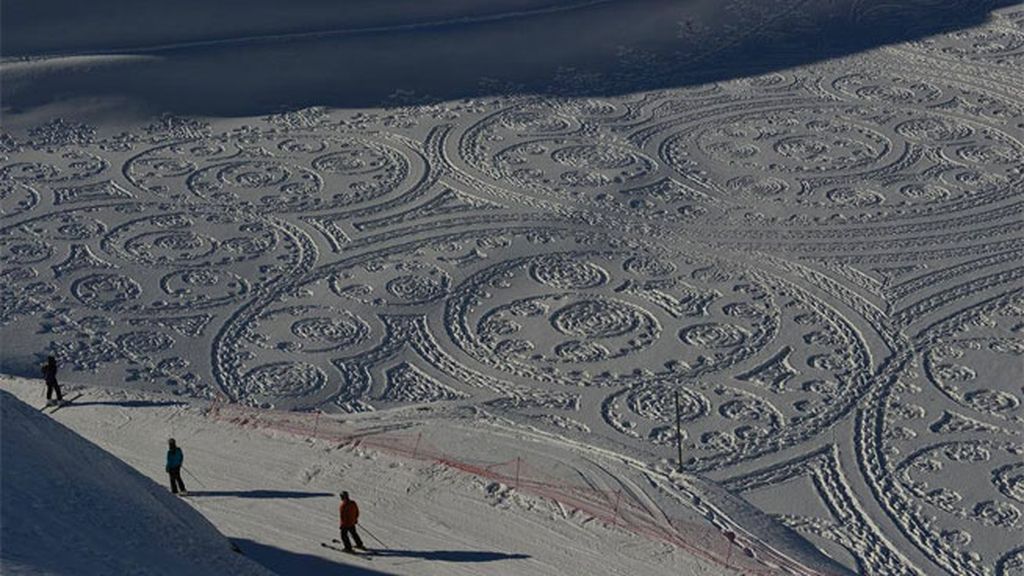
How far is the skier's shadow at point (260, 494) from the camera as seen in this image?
51.8ft

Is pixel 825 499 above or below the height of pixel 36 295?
below

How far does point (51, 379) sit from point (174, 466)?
3.62 metres

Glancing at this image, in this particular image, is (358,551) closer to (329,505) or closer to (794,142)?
(329,505)

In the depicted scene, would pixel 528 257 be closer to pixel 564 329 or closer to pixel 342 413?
pixel 564 329

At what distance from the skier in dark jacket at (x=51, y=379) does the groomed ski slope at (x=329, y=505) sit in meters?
0.39

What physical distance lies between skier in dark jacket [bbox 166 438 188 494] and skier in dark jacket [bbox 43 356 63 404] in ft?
10.4

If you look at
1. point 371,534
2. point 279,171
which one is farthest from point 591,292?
point 371,534

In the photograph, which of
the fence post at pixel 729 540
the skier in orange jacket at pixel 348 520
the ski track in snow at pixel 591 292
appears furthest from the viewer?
the ski track in snow at pixel 591 292

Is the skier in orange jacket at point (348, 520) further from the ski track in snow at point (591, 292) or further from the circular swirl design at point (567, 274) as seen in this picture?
the circular swirl design at point (567, 274)

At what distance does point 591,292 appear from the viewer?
2242 centimetres

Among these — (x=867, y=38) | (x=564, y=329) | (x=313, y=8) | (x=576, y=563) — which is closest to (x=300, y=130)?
(x=313, y=8)

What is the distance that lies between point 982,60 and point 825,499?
621 inches

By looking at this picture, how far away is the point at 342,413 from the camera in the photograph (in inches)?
770

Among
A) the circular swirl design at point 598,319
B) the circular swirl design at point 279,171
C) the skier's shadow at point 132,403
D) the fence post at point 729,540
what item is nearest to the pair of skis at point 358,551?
the fence post at point 729,540
